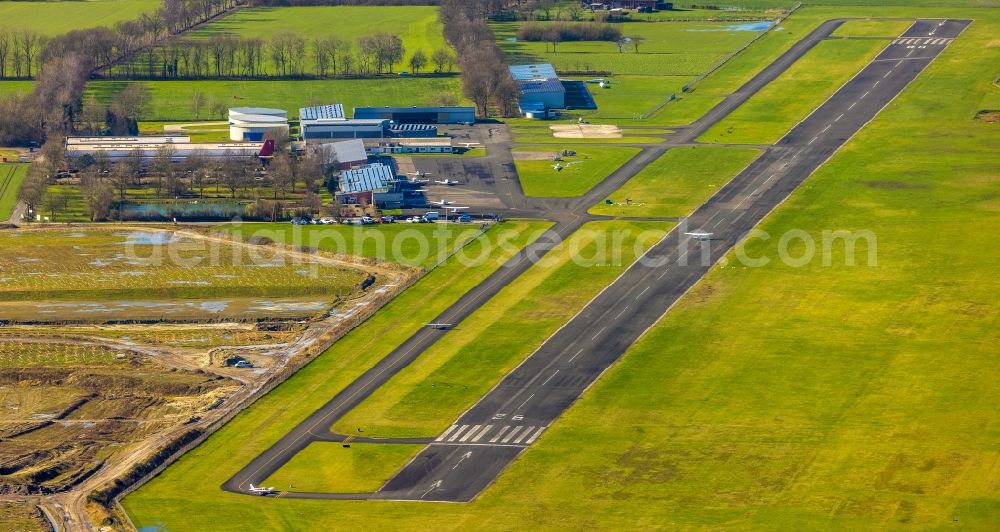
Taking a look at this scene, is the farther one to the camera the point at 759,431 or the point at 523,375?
the point at 523,375

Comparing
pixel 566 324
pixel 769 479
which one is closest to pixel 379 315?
pixel 566 324

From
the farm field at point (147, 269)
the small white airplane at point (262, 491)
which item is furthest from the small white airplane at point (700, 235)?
the small white airplane at point (262, 491)

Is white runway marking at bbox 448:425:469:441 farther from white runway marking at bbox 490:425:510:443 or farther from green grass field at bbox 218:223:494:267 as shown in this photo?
green grass field at bbox 218:223:494:267

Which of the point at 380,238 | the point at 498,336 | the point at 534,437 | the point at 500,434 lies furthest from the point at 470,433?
the point at 380,238

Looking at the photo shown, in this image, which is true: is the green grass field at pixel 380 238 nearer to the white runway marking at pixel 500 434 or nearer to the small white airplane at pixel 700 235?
the small white airplane at pixel 700 235

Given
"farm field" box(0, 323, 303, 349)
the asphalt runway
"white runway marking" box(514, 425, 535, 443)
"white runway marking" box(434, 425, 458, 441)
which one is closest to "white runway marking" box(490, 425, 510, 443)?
the asphalt runway

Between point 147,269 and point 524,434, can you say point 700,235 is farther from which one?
point 147,269

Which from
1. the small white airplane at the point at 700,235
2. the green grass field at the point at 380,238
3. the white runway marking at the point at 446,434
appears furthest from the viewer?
the small white airplane at the point at 700,235
